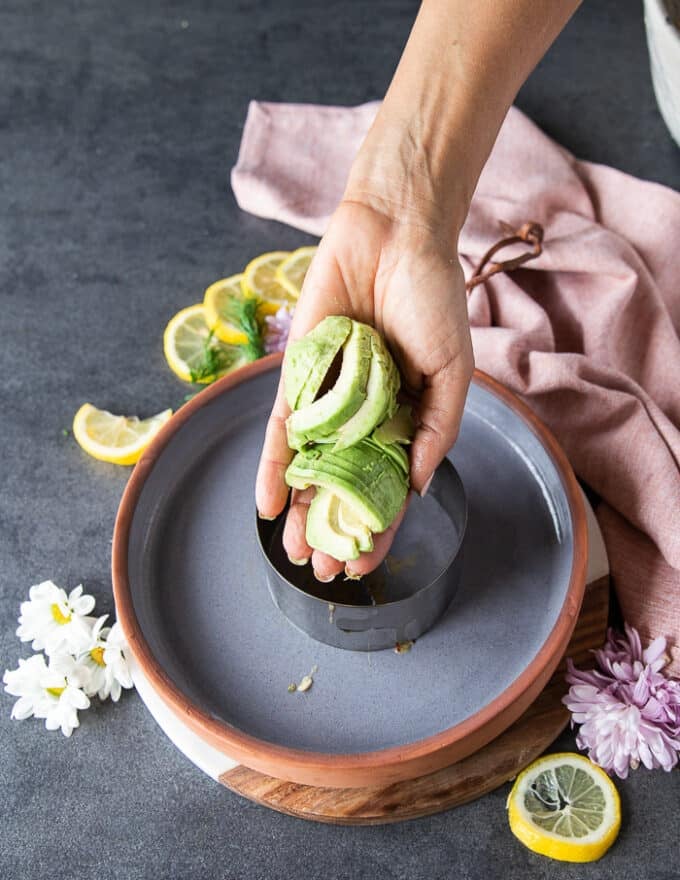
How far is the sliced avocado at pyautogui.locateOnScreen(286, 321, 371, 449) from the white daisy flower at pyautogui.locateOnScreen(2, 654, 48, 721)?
0.63m

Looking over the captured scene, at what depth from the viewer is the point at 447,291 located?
5.35 feet

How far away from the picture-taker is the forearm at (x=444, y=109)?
170 cm

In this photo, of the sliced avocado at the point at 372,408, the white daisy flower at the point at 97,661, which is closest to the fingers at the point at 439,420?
the sliced avocado at the point at 372,408

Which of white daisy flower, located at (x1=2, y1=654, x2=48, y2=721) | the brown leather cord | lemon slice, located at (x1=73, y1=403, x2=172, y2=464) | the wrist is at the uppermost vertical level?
the wrist

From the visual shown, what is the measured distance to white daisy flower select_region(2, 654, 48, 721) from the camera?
1.70 metres

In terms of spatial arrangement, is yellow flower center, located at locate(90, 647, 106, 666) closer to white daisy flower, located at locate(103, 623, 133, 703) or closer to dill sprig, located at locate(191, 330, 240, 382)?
white daisy flower, located at locate(103, 623, 133, 703)

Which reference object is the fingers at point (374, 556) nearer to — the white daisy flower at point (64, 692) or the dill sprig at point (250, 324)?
the white daisy flower at point (64, 692)

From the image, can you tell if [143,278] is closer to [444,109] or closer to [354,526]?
[444,109]

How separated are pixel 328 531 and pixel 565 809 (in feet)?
1.93

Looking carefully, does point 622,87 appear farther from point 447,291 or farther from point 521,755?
point 521,755

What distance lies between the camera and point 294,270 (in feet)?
7.46

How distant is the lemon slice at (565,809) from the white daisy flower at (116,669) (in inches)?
26.7

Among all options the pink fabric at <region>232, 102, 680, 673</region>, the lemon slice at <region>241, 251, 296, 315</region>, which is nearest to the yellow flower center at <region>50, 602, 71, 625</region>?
the lemon slice at <region>241, 251, 296, 315</region>

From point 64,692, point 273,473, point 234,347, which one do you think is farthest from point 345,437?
point 234,347
